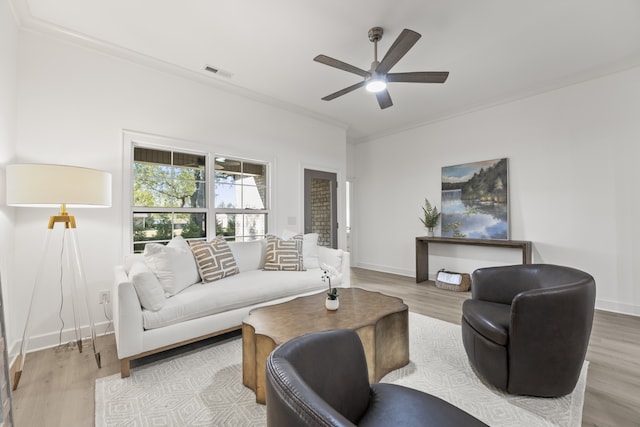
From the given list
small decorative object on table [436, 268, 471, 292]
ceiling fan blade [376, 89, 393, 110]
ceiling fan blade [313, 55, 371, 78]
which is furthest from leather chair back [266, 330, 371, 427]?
small decorative object on table [436, 268, 471, 292]

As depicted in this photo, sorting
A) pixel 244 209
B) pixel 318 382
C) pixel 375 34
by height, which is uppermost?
pixel 375 34

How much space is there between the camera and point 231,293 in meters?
2.66

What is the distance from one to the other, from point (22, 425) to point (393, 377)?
2.28m

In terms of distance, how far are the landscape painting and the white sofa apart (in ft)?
8.35

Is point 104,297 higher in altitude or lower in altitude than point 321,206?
lower

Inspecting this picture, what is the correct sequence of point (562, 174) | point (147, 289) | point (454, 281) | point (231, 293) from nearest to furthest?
point (147, 289) < point (231, 293) < point (562, 174) < point (454, 281)

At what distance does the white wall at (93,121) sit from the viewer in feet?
8.61

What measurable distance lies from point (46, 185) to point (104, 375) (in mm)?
1475

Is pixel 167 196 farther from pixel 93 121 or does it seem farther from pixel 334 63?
pixel 334 63

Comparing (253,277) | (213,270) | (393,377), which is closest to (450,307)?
(393,377)

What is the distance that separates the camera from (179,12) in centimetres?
251

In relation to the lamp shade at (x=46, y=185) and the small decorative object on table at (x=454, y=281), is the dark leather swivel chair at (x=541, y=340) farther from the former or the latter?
the lamp shade at (x=46, y=185)

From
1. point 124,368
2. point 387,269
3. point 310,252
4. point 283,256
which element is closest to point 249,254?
point 283,256

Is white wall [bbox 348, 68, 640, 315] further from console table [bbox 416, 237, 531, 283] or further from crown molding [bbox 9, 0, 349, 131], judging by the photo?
crown molding [bbox 9, 0, 349, 131]
